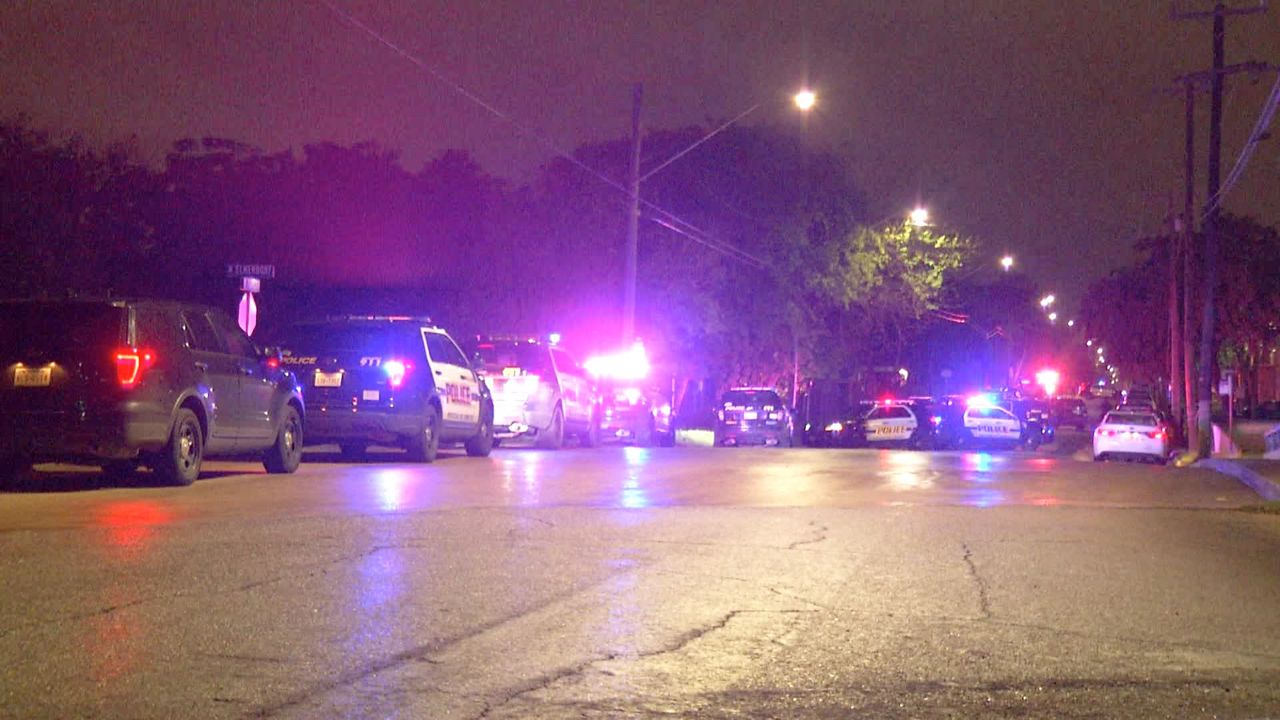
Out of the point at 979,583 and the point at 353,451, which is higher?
the point at 353,451

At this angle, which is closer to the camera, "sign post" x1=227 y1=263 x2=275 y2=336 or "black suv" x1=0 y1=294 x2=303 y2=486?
"black suv" x1=0 y1=294 x2=303 y2=486

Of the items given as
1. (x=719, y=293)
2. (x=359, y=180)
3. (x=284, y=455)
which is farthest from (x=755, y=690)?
(x=719, y=293)

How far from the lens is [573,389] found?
26.7 meters

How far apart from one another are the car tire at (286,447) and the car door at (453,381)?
2.58m

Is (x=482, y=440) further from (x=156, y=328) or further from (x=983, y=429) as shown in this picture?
(x=983, y=429)

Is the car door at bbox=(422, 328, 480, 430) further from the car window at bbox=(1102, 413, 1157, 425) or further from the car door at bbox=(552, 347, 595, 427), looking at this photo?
the car window at bbox=(1102, 413, 1157, 425)

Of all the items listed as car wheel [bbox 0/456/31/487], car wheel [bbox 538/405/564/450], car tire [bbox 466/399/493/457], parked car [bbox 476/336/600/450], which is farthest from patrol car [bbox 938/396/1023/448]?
car wheel [bbox 0/456/31/487]

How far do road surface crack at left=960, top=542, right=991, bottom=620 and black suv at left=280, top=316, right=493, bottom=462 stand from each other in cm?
955

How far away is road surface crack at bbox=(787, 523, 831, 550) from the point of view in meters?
11.1

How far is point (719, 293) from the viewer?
45406mm

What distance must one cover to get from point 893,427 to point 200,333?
28857 millimetres

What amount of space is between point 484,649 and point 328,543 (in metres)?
3.66

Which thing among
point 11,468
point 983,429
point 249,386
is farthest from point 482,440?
point 983,429

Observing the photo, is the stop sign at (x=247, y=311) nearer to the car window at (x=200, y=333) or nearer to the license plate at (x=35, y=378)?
the car window at (x=200, y=333)
